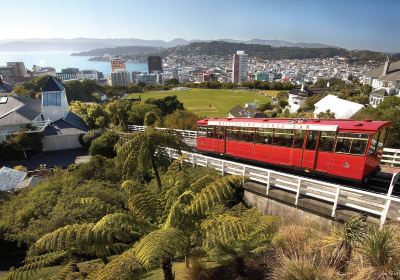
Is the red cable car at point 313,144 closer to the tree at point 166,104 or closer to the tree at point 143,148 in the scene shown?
the tree at point 143,148

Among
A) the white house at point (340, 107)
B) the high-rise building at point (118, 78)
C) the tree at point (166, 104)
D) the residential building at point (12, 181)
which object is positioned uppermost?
the white house at point (340, 107)

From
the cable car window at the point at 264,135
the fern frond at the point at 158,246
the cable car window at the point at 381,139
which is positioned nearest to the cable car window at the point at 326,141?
the cable car window at the point at 381,139

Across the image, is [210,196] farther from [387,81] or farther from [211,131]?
[387,81]

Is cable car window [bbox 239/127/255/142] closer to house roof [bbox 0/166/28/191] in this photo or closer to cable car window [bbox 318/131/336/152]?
cable car window [bbox 318/131/336/152]

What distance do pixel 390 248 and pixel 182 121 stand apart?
2522 centimetres

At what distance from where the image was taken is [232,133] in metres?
16.5

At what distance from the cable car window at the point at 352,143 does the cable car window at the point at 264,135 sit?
344 centimetres

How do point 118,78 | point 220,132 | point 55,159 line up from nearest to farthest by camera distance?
point 220,132 < point 55,159 < point 118,78

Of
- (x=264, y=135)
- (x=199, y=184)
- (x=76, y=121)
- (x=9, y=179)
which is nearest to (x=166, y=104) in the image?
(x=76, y=121)

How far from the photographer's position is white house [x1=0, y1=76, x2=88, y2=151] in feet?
104

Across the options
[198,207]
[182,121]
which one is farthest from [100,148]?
[198,207]

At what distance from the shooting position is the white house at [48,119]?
104ft

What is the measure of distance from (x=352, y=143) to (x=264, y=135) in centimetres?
440

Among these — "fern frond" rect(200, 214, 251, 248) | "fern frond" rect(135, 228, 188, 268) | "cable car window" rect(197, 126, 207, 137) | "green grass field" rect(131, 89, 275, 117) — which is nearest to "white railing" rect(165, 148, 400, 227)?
"fern frond" rect(200, 214, 251, 248)
